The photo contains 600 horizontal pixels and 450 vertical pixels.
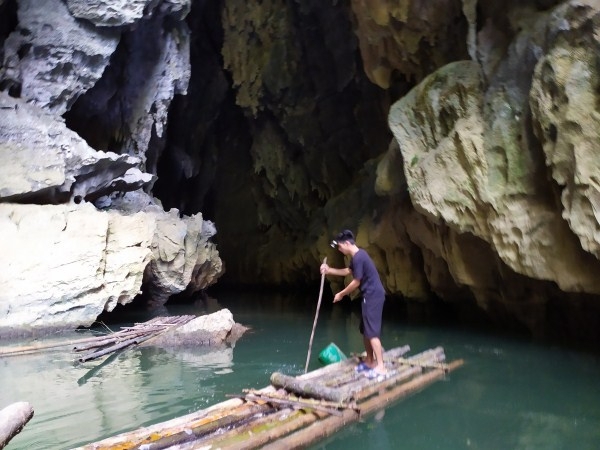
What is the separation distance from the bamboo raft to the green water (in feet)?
0.49

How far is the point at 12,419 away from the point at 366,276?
3621 mm

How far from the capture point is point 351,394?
475 centimetres

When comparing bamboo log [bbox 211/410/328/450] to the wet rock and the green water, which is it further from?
the wet rock

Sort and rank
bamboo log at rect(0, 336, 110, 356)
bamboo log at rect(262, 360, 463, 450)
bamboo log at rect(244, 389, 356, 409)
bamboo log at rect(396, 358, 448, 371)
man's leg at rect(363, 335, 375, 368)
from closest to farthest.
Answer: bamboo log at rect(262, 360, 463, 450) < bamboo log at rect(244, 389, 356, 409) < man's leg at rect(363, 335, 375, 368) < bamboo log at rect(396, 358, 448, 371) < bamboo log at rect(0, 336, 110, 356)

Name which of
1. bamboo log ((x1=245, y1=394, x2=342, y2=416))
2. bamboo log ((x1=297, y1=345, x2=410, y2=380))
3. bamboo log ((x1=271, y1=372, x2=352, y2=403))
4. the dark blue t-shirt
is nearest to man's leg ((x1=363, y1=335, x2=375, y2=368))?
bamboo log ((x1=297, y1=345, x2=410, y2=380))

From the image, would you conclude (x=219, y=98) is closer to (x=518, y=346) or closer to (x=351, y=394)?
(x=518, y=346)

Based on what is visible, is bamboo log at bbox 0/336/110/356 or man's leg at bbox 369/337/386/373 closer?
man's leg at bbox 369/337/386/373

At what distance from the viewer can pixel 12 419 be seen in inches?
113

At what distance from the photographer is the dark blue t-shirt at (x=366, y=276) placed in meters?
5.56

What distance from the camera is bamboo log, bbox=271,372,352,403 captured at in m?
4.64

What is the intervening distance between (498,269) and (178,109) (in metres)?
14.0

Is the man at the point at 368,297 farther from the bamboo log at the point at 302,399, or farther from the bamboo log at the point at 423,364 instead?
the bamboo log at the point at 302,399

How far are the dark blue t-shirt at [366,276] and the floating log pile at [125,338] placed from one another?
14.5 ft

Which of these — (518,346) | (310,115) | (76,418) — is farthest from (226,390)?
(310,115)
